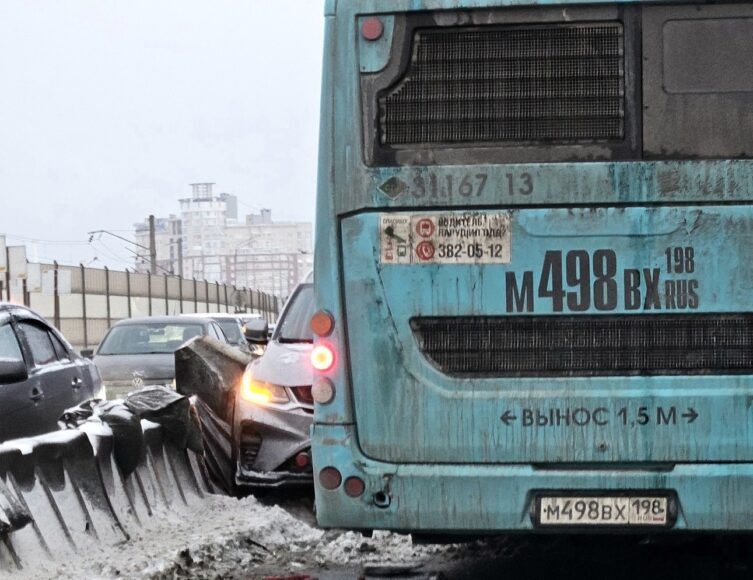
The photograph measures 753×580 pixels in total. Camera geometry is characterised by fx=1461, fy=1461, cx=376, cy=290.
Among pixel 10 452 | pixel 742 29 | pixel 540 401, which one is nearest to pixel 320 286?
pixel 540 401

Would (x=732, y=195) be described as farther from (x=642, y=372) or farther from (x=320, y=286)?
(x=320, y=286)

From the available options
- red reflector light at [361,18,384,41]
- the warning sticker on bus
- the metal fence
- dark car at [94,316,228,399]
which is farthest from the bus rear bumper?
the metal fence

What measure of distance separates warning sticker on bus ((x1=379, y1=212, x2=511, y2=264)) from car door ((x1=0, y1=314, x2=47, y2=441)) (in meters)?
4.67

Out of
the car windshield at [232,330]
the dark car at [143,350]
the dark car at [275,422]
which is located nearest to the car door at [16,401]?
the dark car at [275,422]

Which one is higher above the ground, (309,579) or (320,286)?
(320,286)

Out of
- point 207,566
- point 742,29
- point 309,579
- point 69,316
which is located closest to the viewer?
point 742,29

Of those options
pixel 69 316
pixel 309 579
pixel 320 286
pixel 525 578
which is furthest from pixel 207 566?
pixel 69 316

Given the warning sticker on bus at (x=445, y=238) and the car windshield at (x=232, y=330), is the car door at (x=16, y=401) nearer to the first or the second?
the warning sticker on bus at (x=445, y=238)

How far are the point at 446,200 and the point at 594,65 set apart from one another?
856 mm

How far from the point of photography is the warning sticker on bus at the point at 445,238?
6.29m

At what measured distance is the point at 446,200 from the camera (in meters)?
6.32

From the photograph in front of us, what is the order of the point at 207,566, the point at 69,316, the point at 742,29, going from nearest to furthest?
1. the point at 742,29
2. the point at 207,566
3. the point at 69,316

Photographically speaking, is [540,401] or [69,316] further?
[69,316]

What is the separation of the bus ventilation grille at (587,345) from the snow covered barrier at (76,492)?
280cm
